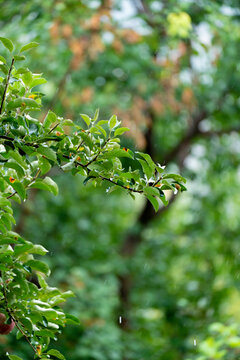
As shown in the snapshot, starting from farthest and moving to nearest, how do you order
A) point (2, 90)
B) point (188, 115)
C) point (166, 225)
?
point (166, 225) → point (188, 115) → point (2, 90)

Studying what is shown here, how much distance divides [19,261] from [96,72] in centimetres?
373

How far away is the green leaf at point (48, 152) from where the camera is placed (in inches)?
38.3

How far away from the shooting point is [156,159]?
566 centimetres

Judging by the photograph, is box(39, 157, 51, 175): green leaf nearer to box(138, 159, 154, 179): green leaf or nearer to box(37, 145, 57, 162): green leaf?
box(37, 145, 57, 162): green leaf

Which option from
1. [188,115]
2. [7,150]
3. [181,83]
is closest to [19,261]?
[7,150]

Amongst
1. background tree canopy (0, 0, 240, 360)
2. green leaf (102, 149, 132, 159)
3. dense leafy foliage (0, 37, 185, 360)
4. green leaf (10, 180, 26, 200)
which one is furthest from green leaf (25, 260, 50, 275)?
background tree canopy (0, 0, 240, 360)

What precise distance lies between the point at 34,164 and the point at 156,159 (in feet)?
15.1

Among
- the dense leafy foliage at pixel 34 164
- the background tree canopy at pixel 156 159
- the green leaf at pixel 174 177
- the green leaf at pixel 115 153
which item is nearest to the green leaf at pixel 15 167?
the dense leafy foliage at pixel 34 164

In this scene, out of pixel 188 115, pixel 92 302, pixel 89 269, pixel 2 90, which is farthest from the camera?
pixel 188 115

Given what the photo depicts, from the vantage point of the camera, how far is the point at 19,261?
104 centimetres

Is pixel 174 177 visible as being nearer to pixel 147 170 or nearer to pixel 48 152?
pixel 147 170

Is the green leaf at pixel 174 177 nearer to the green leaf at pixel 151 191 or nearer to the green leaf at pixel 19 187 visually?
the green leaf at pixel 151 191

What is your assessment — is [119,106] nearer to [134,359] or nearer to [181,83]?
[181,83]

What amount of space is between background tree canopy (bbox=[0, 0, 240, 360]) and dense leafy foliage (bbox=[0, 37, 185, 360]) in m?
1.90
